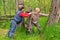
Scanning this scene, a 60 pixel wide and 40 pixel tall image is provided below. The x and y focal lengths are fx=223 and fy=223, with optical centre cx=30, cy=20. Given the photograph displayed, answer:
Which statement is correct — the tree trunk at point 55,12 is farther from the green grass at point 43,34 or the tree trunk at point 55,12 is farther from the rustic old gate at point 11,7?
the rustic old gate at point 11,7

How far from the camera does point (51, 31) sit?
252 inches

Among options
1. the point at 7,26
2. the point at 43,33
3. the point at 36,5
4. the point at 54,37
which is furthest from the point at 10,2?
the point at 54,37

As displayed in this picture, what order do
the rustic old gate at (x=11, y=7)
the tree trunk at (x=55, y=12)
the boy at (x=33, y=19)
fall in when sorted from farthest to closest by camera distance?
1. the rustic old gate at (x=11, y=7)
2. the boy at (x=33, y=19)
3. the tree trunk at (x=55, y=12)

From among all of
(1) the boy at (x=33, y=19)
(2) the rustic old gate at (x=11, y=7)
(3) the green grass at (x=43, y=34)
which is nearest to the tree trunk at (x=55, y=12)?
(3) the green grass at (x=43, y=34)

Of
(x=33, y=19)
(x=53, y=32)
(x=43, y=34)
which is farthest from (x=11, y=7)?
(x=53, y=32)

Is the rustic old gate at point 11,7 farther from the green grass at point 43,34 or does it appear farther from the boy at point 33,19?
the boy at point 33,19

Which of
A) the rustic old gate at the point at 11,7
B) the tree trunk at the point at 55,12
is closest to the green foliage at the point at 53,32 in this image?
the tree trunk at the point at 55,12

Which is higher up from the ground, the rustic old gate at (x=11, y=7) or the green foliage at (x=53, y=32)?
the rustic old gate at (x=11, y=7)

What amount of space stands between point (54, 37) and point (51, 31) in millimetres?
221

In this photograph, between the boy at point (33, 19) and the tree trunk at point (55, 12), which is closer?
the tree trunk at point (55, 12)

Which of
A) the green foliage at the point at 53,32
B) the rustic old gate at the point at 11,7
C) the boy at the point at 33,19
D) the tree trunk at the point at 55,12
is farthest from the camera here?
the rustic old gate at the point at 11,7

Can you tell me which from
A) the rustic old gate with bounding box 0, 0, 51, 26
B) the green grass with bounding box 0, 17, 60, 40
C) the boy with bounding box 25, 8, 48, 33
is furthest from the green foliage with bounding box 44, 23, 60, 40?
the rustic old gate with bounding box 0, 0, 51, 26

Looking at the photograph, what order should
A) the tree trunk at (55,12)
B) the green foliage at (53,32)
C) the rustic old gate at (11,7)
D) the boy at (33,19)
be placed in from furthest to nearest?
the rustic old gate at (11,7), the boy at (33,19), the tree trunk at (55,12), the green foliage at (53,32)

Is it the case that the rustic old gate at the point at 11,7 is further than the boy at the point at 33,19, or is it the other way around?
the rustic old gate at the point at 11,7
